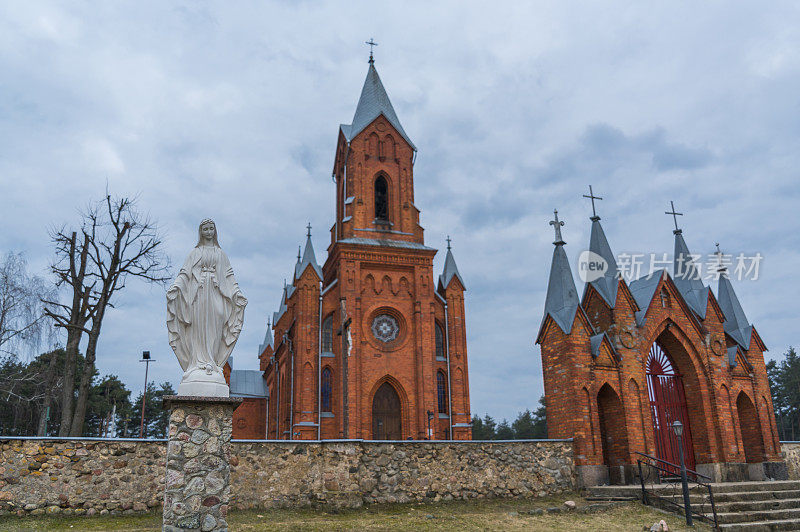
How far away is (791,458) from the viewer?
1911cm

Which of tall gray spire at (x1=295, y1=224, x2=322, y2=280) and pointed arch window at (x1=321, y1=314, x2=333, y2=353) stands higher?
tall gray spire at (x1=295, y1=224, x2=322, y2=280)

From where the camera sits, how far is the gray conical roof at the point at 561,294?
16578 mm

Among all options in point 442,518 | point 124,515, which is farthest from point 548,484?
point 124,515

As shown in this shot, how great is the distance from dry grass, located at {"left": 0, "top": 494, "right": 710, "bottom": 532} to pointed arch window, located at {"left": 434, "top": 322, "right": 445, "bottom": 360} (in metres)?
14.9

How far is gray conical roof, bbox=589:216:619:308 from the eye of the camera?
57.7 ft

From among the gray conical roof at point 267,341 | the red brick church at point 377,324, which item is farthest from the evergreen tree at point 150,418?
the red brick church at point 377,324

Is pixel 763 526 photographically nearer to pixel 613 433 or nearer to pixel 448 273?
pixel 613 433

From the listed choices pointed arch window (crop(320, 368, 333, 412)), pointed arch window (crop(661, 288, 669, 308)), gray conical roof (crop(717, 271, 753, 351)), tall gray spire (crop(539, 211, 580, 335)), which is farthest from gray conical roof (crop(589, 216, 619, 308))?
pointed arch window (crop(320, 368, 333, 412))

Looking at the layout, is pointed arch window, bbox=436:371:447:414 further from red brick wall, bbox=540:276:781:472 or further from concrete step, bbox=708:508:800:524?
concrete step, bbox=708:508:800:524

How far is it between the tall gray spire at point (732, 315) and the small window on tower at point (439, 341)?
469 inches

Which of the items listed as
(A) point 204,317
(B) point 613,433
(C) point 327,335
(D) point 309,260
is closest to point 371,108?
(D) point 309,260

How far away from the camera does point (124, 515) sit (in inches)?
Answer: 433

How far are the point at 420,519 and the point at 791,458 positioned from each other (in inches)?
564

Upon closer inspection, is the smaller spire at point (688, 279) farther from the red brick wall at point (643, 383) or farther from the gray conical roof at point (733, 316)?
the gray conical roof at point (733, 316)
